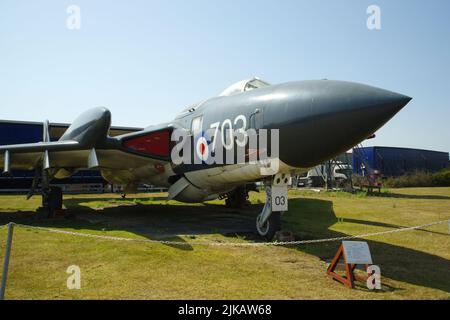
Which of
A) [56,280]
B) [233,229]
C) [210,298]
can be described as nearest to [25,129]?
[233,229]

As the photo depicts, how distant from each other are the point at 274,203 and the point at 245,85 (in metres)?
3.10

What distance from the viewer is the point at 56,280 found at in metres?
5.34

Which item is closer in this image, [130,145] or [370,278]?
[370,278]

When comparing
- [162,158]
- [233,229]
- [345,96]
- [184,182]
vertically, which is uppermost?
[345,96]

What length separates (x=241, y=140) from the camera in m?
7.93

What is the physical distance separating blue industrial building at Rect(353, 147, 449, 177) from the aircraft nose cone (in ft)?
103

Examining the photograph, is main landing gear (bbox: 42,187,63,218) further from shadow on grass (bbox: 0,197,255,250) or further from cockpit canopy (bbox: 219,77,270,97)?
cockpit canopy (bbox: 219,77,270,97)

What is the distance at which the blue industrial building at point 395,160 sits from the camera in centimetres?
4153

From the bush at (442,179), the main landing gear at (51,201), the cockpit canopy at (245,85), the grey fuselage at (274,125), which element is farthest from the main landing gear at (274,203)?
the bush at (442,179)

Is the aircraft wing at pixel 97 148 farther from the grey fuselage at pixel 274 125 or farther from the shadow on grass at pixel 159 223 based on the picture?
the shadow on grass at pixel 159 223

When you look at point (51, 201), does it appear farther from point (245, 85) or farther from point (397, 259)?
point (397, 259)

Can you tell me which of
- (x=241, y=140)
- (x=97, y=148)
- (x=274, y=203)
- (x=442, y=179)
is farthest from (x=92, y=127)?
(x=442, y=179)
